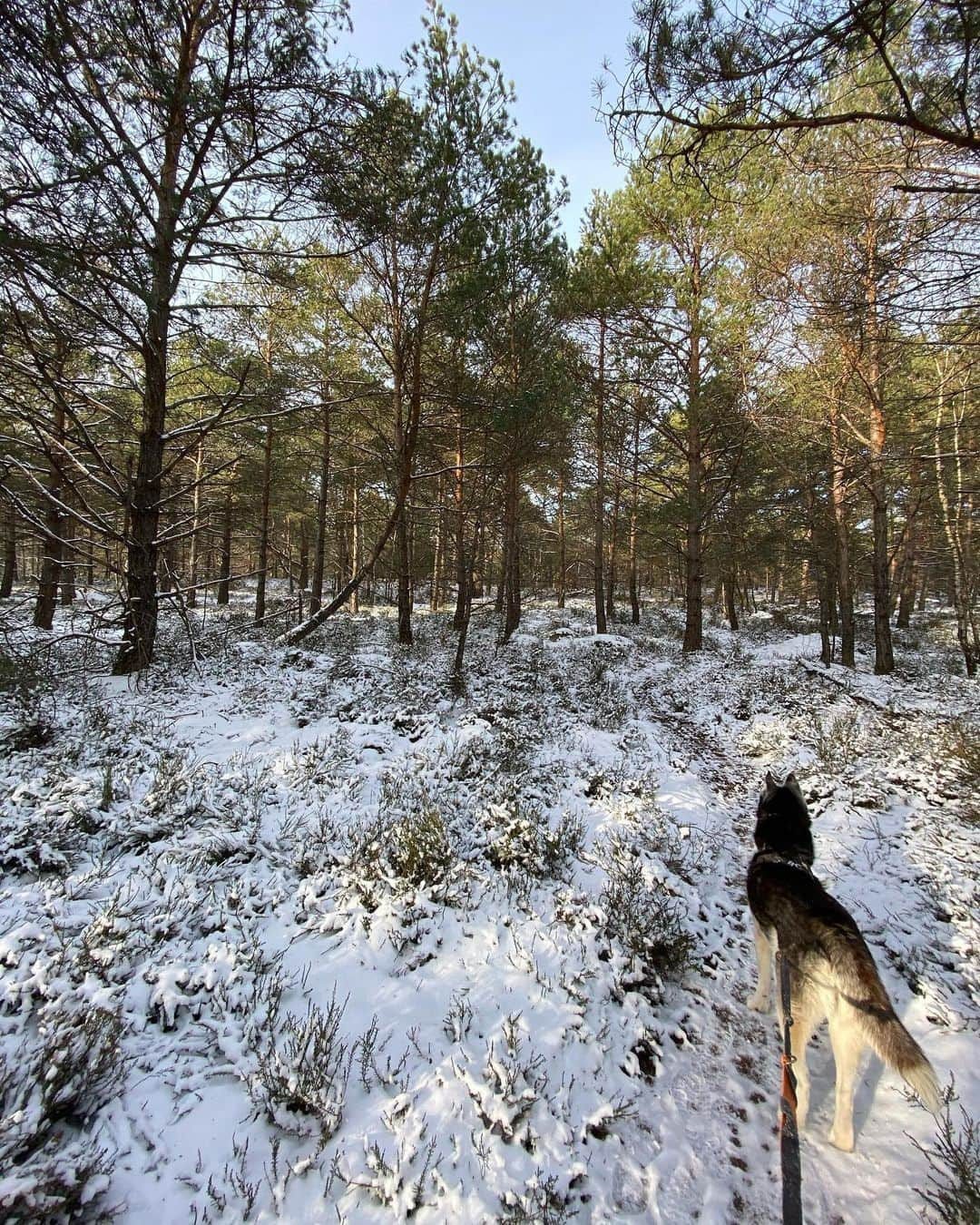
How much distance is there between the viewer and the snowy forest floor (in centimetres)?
213

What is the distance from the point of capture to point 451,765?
20.1 feet

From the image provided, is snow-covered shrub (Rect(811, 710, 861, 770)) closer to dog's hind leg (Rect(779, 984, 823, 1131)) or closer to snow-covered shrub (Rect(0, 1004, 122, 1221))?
dog's hind leg (Rect(779, 984, 823, 1131))

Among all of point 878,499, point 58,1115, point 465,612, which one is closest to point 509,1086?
point 58,1115

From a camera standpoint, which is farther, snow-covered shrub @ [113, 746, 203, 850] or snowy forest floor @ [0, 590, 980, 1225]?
snow-covered shrub @ [113, 746, 203, 850]

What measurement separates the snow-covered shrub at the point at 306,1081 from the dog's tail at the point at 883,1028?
2.50m

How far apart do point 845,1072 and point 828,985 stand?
40cm

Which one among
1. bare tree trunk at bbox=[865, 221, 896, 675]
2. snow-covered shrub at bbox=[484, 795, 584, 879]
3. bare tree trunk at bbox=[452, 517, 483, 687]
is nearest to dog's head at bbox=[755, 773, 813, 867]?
snow-covered shrub at bbox=[484, 795, 584, 879]

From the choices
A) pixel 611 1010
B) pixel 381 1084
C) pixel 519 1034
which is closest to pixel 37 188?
pixel 381 1084

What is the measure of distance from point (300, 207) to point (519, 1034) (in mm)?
9116

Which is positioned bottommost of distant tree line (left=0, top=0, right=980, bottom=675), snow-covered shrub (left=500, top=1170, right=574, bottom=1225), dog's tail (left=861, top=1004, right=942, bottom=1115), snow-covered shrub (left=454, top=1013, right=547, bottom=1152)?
snow-covered shrub (left=500, top=1170, right=574, bottom=1225)

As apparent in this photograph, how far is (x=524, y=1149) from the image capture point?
7.50ft

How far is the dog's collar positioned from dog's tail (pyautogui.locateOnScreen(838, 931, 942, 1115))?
2.33 ft

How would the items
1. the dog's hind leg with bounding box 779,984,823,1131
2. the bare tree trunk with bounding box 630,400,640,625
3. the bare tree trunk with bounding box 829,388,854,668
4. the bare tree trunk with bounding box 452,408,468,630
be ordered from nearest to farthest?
the dog's hind leg with bounding box 779,984,823,1131
the bare tree trunk with bounding box 452,408,468,630
the bare tree trunk with bounding box 829,388,854,668
the bare tree trunk with bounding box 630,400,640,625

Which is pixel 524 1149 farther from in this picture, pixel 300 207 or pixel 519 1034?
pixel 300 207
